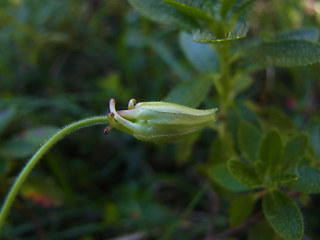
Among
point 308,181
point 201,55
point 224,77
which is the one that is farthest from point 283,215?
point 201,55

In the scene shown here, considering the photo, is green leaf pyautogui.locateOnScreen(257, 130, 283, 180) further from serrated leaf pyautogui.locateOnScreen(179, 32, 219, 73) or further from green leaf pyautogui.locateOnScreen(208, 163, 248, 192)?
serrated leaf pyautogui.locateOnScreen(179, 32, 219, 73)

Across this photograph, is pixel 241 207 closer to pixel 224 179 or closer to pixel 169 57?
pixel 224 179

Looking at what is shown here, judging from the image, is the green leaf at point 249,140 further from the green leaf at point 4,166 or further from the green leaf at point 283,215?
the green leaf at point 4,166

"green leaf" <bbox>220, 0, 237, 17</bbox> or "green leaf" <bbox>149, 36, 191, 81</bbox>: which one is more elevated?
"green leaf" <bbox>220, 0, 237, 17</bbox>

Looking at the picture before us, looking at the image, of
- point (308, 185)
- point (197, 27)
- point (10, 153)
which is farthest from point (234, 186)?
point (10, 153)

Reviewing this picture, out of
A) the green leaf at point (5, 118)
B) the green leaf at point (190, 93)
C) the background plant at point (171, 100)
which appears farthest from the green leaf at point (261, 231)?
the green leaf at point (5, 118)

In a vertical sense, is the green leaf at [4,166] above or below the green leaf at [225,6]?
below

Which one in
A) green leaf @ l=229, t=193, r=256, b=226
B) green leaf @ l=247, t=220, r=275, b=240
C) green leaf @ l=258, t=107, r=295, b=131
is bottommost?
green leaf @ l=247, t=220, r=275, b=240

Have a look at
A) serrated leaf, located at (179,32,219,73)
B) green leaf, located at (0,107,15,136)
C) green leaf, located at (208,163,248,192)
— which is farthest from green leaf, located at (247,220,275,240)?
green leaf, located at (0,107,15,136)
